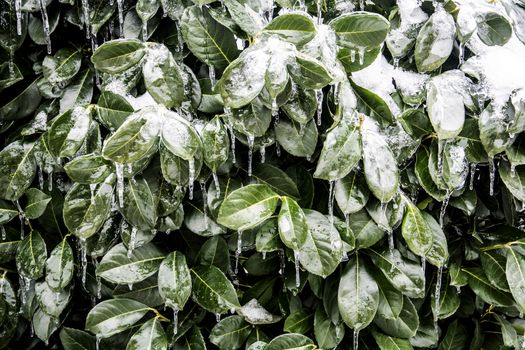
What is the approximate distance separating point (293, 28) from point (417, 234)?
1.96 feet

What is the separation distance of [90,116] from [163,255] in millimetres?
414

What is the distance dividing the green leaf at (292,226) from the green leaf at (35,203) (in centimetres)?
68

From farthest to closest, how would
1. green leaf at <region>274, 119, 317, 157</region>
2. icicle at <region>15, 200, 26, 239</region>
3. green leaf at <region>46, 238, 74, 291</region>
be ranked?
icicle at <region>15, 200, 26, 239</region> < green leaf at <region>46, 238, 74, 291</region> < green leaf at <region>274, 119, 317, 157</region>

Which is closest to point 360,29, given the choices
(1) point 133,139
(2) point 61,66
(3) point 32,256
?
(1) point 133,139

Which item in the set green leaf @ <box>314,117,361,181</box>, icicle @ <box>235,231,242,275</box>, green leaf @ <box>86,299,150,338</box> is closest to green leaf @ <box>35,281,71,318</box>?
green leaf @ <box>86,299,150,338</box>

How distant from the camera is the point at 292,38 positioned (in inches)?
50.9

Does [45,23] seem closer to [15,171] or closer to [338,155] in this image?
[15,171]

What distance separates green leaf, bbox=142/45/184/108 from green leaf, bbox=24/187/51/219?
504 mm

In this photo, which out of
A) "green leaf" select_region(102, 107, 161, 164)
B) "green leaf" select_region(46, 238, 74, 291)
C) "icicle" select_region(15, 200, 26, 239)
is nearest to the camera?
"green leaf" select_region(102, 107, 161, 164)

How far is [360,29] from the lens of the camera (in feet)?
4.50

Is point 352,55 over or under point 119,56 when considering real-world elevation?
under

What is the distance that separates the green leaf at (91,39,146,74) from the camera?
128cm

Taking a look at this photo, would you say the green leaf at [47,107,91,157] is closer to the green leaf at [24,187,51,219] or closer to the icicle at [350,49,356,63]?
the green leaf at [24,187,51,219]

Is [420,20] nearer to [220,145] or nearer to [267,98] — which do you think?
[267,98]
